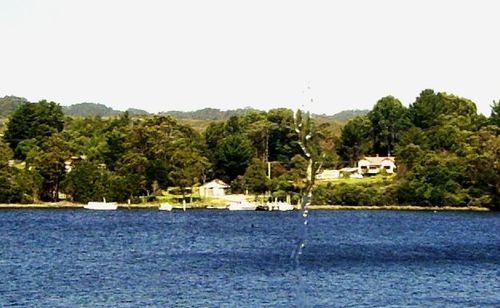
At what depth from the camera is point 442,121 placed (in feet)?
392

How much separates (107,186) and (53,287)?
6404 centimetres

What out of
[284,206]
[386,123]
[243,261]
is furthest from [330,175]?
[243,261]

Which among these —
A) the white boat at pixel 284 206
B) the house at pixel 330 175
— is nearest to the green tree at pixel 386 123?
the house at pixel 330 175

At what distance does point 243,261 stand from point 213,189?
55610 millimetres

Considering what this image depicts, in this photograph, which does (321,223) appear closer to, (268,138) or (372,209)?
(372,209)

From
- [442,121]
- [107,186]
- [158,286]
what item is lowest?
[158,286]

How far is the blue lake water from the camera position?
1428 inches

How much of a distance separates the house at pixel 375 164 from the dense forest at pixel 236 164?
182cm

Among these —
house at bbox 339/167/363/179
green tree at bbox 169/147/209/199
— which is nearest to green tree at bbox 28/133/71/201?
green tree at bbox 169/147/209/199

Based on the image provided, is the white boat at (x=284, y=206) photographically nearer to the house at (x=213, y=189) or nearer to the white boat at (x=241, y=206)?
the white boat at (x=241, y=206)

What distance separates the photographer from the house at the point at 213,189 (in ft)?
347

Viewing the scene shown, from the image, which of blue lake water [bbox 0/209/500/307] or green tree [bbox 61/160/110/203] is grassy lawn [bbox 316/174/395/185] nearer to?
blue lake water [bbox 0/209/500/307]

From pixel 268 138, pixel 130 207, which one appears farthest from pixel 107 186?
pixel 268 138

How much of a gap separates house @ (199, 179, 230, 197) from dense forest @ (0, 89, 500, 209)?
123cm
